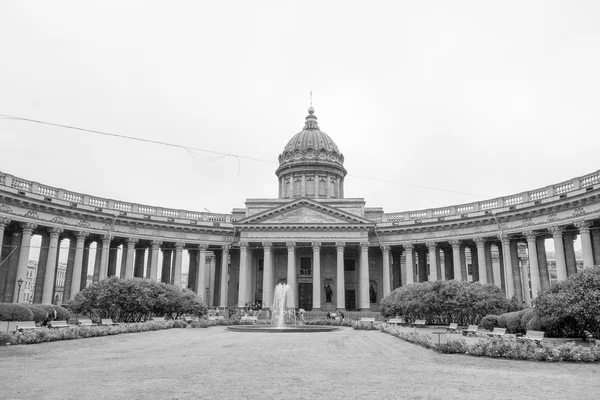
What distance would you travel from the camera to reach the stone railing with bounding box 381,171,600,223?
146ft

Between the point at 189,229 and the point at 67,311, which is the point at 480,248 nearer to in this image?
the point at 189,229

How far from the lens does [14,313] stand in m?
32.8

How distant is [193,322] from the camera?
130 feet

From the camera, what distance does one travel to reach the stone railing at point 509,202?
4447 centimetres

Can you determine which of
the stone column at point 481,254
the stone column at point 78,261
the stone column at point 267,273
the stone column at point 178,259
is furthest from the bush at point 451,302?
the stone column at point 78,261

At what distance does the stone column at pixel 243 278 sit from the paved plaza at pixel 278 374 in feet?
124

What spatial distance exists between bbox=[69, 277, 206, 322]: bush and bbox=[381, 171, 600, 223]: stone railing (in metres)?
31.7

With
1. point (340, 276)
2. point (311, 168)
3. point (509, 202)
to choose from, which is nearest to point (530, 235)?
point (509, 202)

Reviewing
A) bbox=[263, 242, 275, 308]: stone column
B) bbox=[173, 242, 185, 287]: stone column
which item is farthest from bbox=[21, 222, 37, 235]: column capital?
bbox=[263, 242, 275, 308]: stone column

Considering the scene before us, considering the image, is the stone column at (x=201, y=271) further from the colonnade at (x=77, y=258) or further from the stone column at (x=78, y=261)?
the stone column at (x=78, y=261)

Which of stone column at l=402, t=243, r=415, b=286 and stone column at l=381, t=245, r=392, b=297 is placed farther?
stone column at l=402, t=243, r=415, b=286

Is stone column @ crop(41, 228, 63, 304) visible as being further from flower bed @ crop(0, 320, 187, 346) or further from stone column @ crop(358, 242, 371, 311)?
stone column @ crop(358, 242, 371, 311)

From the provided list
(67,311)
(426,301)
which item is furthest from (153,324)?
(426,301)

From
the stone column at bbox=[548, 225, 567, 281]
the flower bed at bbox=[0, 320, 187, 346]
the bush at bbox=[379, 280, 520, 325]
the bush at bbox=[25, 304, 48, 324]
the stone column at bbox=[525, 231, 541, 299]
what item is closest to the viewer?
the flower bed at bbox=[0, 320, 187, 346]
